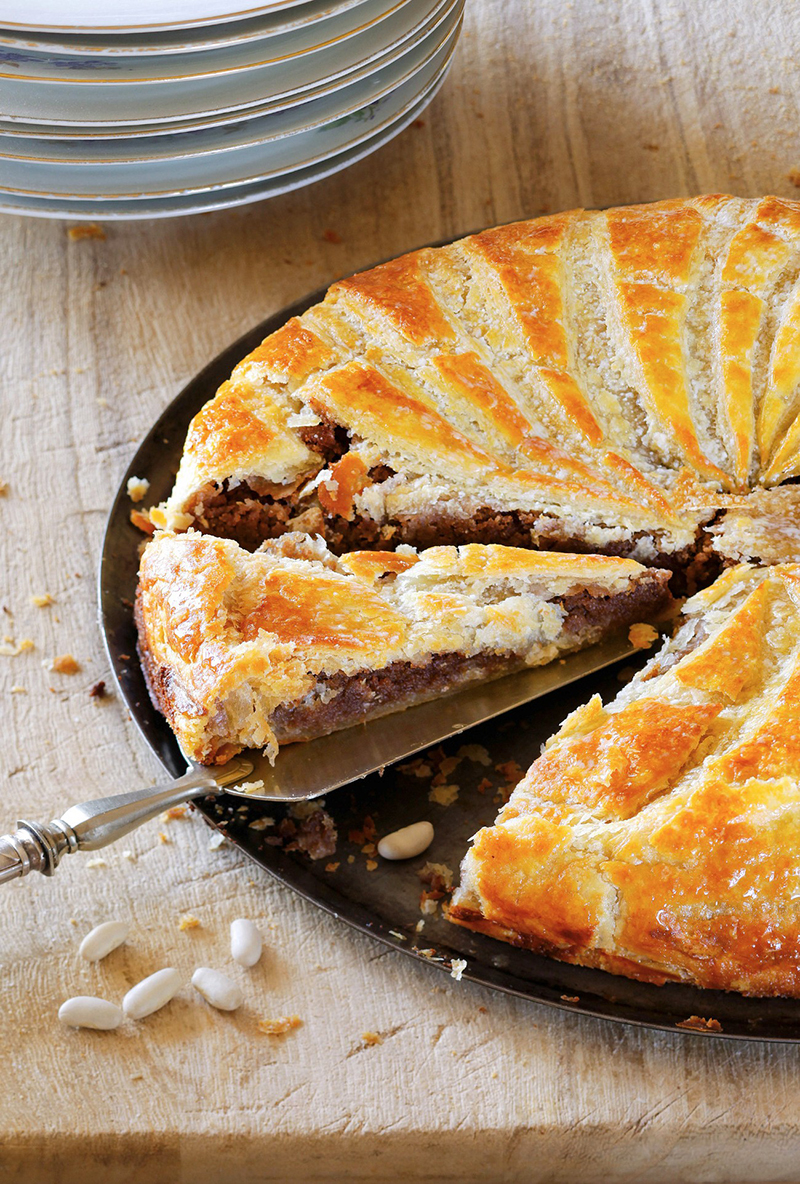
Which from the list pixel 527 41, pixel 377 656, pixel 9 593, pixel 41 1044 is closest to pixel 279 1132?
pixel 41 1044

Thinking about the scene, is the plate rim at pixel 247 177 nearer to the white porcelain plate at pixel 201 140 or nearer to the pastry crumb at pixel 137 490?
the white porcelain plate at pixel 201 140

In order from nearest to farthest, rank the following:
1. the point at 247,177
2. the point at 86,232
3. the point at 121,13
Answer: the point at 121,13 < the point at 247,177 < the point at 86,232

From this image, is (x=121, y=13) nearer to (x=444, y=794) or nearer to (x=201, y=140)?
(x=201, y=140)

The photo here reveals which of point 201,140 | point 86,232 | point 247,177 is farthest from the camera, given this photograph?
point 86,232

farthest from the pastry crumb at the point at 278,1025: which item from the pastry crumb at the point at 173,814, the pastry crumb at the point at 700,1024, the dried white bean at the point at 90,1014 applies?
the pastry crumb at the point at 700,1024

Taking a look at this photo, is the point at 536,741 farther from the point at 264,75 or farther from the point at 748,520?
the point at 264,75

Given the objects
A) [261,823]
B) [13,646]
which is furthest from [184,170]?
[261,823]
